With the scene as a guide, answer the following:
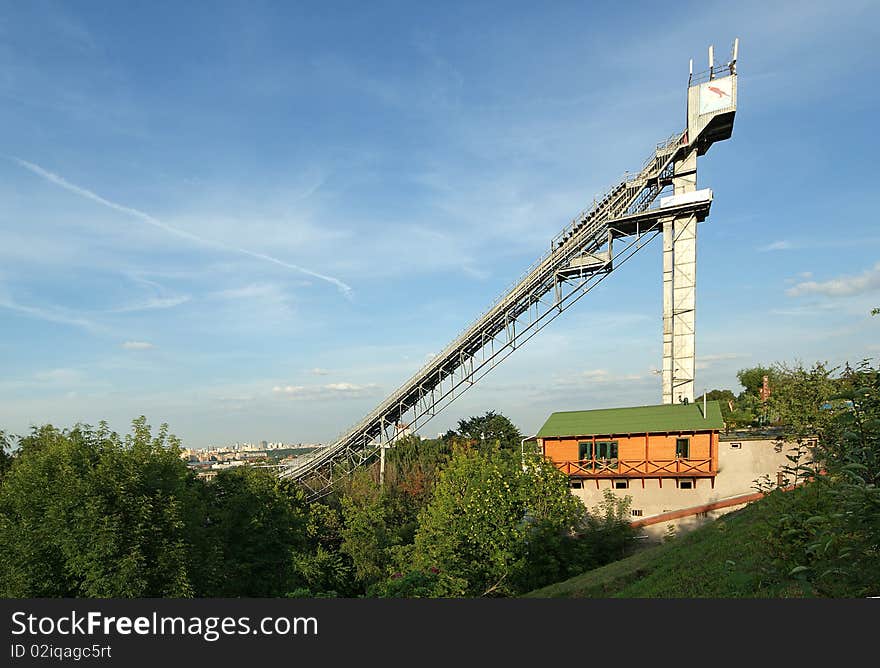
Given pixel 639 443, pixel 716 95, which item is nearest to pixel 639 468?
pixel 639 443

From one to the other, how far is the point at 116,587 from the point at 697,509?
84.0 ft

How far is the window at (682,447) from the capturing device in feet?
86.7

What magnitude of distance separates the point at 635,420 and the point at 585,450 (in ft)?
11.0

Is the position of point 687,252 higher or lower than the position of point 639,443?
higher

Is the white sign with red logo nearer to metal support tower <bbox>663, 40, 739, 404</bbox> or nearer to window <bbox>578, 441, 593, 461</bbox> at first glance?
metal support tower <bbox>663, 40, 739, 404</bbox>

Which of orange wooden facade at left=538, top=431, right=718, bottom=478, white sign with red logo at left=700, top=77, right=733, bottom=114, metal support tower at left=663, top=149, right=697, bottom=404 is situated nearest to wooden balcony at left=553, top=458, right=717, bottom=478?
orange wooden facade at left=538, top=431, right=718, bottom=478

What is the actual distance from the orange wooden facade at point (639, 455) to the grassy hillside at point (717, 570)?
29.1ft

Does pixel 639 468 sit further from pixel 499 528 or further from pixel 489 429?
pixel 489 429

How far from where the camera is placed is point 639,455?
27.2 meters

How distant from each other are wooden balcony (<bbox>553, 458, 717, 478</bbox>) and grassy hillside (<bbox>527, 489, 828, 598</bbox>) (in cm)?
879

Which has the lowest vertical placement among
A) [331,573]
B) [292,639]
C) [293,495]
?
[331,573]

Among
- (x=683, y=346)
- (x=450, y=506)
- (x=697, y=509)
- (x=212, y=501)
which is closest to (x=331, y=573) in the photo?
(x=212, y=501)

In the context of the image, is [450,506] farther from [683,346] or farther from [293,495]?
[683,346]

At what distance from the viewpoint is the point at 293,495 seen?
108 ft
